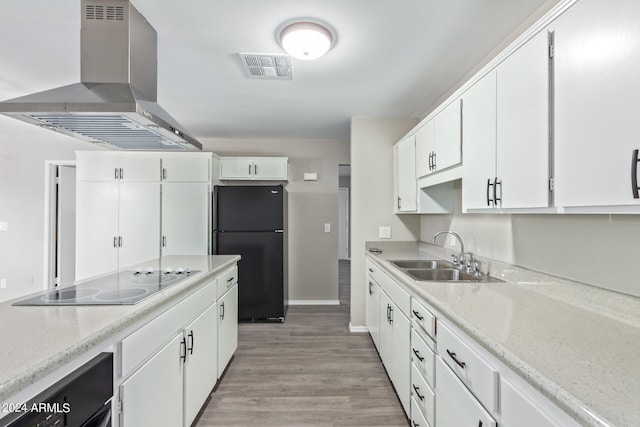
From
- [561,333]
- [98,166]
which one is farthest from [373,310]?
[98,166]

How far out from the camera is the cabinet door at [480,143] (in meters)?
1.49

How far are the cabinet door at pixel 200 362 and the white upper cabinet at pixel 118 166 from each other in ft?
7.69

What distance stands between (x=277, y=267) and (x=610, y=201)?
10.4 ft

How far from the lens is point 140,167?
358cm

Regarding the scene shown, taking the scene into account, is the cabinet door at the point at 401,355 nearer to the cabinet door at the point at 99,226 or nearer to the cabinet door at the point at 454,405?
the cabinet door at the point at 454,405

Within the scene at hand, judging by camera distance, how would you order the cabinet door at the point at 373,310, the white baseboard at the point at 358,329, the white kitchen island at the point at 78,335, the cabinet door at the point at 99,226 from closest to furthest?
the white kitchen island at the point at 78,335
the cabinet door at the point at 373,310
the white baseboard at the point at 358,329
the cabinet door at the point at 99,226

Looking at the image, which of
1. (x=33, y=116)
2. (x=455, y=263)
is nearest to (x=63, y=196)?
(x=33, y=116)

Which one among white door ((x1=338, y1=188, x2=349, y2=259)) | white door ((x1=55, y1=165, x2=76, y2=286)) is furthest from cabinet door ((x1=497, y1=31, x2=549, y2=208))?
white door ((x1=338, y1=188, x2=349, y2=259))

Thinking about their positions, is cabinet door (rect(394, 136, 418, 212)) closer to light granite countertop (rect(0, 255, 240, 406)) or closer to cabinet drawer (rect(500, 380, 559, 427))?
cabinet drawer (rect(500, 380, 559, 427))

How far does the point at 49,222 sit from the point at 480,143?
543 centimetres

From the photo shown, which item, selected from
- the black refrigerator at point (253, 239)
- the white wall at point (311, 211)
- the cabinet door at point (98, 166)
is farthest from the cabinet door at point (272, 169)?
the cabinet door at point (98, 166)

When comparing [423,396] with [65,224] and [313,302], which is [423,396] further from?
[65,224]

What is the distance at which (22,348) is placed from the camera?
832mm

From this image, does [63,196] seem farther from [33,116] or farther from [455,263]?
[455,263]
